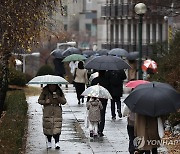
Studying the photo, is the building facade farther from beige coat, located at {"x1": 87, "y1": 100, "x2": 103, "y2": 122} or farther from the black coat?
beige coat, located at {"x1": 87, "y1": 100, "x2": 103, "y2": 122}

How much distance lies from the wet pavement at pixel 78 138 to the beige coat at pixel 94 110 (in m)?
0.58

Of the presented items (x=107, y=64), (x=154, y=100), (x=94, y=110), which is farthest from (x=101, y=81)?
(x=154, y=100)

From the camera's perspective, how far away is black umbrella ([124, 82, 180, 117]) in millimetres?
12594

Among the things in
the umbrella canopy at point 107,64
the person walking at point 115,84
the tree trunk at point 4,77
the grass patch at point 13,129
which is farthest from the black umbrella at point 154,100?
the person walking at point 115,84

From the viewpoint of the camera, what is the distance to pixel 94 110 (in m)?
18.0

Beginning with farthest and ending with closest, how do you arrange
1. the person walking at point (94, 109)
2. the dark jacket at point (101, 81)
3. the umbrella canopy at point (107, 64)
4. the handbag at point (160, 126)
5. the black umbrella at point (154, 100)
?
the umbrella canopy at point (107, 64), the dark jacket at point (101, 81), the person walking at point (94, 109), the handbag at point (160, 126), the black umbrella at point (154, 100)

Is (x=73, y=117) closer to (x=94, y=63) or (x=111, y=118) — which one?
(x=111, y=118)

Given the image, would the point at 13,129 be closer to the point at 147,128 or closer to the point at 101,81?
the point at 147,128

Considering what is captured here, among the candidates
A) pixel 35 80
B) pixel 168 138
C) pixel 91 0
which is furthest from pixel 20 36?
pixel 91 0

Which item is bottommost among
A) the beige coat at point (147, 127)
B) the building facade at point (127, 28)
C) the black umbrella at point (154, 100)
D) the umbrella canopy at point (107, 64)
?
the building facade at point (127, 28)

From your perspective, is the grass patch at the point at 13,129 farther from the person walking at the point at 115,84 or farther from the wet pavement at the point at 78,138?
the person walking at the point at 115,84

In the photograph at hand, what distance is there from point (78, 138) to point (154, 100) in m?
6.36

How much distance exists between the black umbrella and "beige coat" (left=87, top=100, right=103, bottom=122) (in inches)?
197

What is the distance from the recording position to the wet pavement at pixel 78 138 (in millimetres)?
16844
